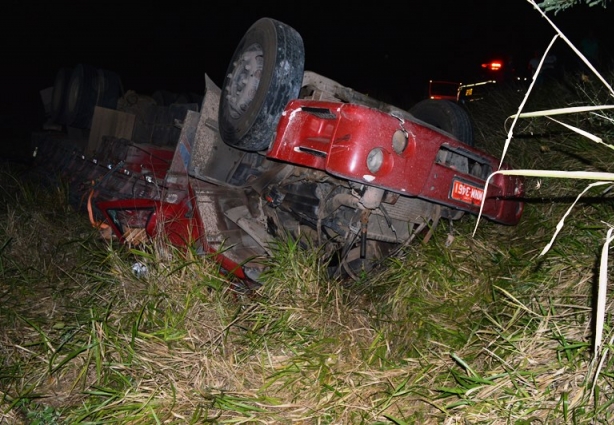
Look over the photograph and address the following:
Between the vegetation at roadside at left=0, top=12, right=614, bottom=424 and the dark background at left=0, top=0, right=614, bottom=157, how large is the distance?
767 cm

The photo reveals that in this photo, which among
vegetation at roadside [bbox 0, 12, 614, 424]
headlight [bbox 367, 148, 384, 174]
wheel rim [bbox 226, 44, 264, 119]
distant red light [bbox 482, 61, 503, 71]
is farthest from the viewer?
distant red light [bbox 482, 61, 503, 71]

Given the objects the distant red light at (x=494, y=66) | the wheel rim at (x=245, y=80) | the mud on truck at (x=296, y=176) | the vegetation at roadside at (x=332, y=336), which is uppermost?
the distant red light at (x=494, y=66)

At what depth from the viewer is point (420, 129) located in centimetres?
264

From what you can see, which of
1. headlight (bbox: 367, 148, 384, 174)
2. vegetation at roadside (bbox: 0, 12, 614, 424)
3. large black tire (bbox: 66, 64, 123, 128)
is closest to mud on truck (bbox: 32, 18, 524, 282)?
headlight (bbox: 367, 148, 384, 174)

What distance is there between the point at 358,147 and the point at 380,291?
1.13 m

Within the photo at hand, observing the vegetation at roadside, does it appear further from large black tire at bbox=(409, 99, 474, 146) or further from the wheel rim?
the wheel rim

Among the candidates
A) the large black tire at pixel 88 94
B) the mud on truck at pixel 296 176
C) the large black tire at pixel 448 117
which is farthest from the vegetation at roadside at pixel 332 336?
the large black tire at pixel 88 94

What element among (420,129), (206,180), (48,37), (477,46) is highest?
(477,46)

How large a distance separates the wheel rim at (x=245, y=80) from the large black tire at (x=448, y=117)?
1473 millimetres

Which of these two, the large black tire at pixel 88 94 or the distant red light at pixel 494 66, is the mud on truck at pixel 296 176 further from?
the distant red light at pixel 494 66

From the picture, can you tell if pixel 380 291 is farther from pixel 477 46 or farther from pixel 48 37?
pixel 48 37

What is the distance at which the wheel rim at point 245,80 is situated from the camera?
9.91 feet

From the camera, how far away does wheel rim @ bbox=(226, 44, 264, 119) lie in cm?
302

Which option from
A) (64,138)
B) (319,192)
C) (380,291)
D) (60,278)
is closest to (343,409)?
(380,291)
